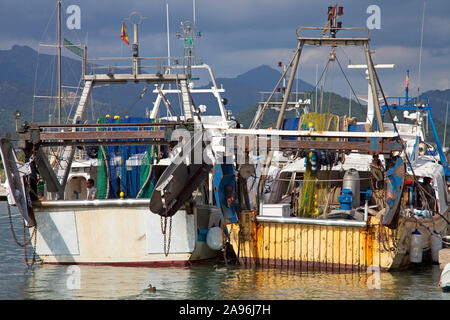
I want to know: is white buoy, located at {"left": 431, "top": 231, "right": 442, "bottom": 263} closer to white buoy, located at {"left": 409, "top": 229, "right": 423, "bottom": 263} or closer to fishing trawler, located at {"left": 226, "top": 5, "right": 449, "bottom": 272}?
fishing trawler, located at {"left": 226, "top": 5, "right": 449, "bottom": 272}

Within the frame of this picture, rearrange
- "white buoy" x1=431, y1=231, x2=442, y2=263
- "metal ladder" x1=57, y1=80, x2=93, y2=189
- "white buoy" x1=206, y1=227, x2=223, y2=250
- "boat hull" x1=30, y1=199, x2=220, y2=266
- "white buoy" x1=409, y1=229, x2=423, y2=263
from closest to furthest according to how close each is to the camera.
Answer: "boat hull" x1=30, y1=199, x2=220, y2=266, "white buoy" x1=409, y1=229, x2=423, y2=263, "white buoy" x1=206, y1=227, x2=223, y2=250, "white buoy" x1=431, y1=231, x2=442, y2=263, "metal ladder" x1=57, y1=80, x2=93, y2=189

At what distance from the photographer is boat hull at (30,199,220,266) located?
15.5m

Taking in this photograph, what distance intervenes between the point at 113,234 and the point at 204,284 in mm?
2675

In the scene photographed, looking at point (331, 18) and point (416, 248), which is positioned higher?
point (331, 18)

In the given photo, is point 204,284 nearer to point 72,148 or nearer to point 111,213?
point 111,213

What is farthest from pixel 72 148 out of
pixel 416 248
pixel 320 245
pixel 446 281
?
pixel 446 281

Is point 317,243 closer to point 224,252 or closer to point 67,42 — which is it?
point 224,252

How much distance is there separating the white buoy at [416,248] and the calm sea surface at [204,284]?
0.98 ft

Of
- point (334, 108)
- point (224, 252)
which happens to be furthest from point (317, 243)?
point (334, 108)

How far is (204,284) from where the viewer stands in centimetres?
1416

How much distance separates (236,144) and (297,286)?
3.49 m

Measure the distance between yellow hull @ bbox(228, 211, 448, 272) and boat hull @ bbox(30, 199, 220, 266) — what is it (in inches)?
47.0

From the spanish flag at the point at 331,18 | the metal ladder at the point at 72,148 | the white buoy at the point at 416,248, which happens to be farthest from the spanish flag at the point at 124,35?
the white buoy at the point at 416,248

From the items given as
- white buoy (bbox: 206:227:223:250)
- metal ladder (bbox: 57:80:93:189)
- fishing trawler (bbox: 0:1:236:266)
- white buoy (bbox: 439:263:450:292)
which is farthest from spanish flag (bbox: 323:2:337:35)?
white buoy (bbox: 439:263:450:292)
